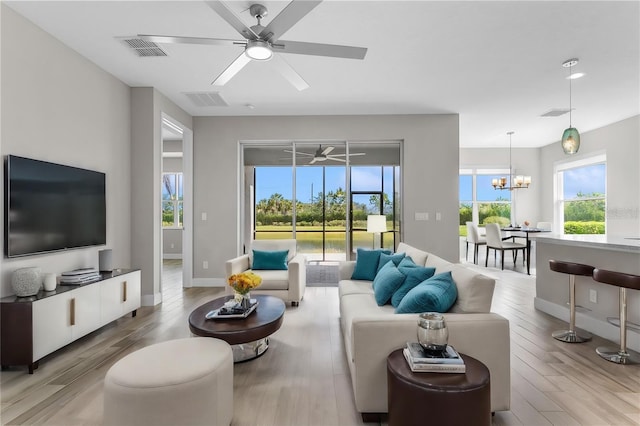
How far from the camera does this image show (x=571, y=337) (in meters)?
3.07

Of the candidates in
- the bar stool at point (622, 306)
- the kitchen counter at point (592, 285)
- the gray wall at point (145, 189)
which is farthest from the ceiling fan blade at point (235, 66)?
the kitchen counter at point (592, 285)

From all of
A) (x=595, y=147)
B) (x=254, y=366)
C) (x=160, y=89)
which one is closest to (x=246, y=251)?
(x=160, y=89)

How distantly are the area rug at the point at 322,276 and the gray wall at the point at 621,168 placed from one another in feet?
16.6

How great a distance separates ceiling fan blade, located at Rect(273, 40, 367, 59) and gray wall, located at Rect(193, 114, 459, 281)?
3.11 meters

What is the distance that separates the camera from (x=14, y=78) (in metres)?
2.71

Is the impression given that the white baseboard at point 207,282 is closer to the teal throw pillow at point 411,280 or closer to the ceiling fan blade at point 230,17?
the teal throw pillow at point 411,280

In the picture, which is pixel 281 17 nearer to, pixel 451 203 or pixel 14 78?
pixel 14 78

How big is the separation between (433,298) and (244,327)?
4.36ft

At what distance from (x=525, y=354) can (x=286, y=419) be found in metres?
2.16

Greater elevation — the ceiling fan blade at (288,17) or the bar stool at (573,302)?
the ceiling fan blade at (288,17)

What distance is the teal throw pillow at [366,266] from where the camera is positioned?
3606mm

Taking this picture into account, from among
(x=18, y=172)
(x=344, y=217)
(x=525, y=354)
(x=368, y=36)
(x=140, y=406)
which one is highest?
(x=368, y=36)

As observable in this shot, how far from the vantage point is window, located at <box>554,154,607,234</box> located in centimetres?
696

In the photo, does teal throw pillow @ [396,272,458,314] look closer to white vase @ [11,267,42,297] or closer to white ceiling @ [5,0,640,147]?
white ceiling @ [5,0,640,147]
